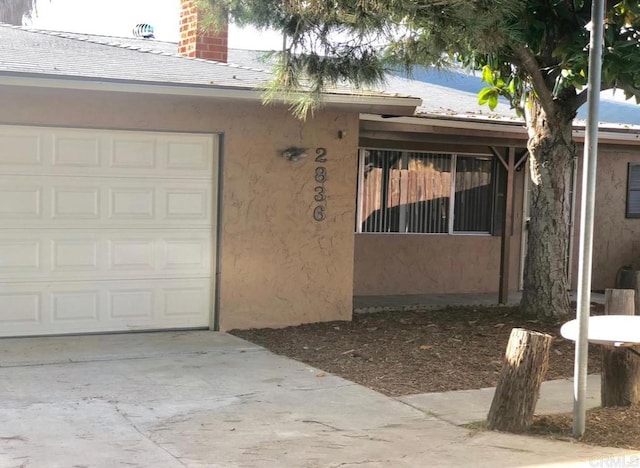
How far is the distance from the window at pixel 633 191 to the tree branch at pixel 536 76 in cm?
533

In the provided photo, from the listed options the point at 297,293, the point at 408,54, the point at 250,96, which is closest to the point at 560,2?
the point at 408,54

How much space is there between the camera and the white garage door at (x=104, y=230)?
8.65 meters

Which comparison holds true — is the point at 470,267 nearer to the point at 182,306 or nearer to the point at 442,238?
the point at 442,238

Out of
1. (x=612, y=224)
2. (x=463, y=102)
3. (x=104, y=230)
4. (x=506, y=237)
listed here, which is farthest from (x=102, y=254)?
(x=612, y=224)

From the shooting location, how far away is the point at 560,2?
27.7 feet

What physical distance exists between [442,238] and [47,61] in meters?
6.91

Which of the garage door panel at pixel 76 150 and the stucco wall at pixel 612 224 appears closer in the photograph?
the garage door panel at pixel 76 150

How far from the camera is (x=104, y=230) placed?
905cm

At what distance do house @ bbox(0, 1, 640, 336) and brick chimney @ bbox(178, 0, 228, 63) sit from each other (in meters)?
0.03

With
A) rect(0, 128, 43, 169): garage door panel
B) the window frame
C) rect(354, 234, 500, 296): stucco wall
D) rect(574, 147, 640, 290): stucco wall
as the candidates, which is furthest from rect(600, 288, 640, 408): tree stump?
the window frame

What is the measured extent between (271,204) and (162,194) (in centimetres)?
133

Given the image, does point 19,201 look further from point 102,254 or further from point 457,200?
point 457,200

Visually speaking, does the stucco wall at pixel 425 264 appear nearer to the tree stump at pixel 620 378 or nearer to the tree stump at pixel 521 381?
the tree stump at pixel 620 378

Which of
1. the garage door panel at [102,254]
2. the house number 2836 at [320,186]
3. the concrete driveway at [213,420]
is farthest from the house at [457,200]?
the concrete driveway at [213,420]
